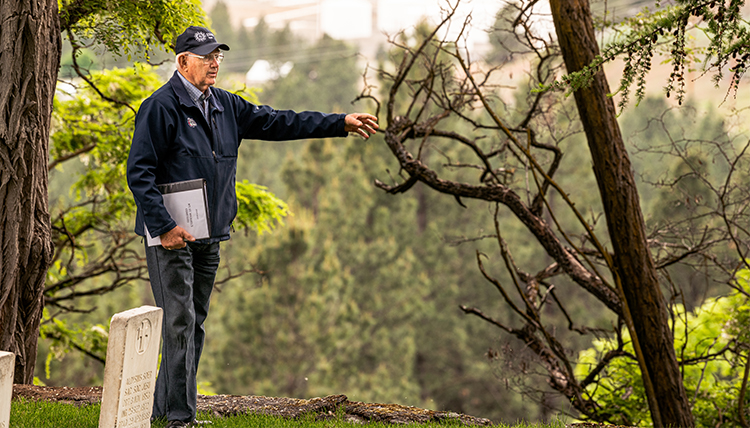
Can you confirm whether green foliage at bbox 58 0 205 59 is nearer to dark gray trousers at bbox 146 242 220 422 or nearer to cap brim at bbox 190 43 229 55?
cap brim at bbox 190 43 229 55

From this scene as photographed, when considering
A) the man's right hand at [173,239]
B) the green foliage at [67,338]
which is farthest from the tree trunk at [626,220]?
the green foliage at [67,338]

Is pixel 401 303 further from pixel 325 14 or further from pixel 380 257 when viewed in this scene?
pixel 325 14

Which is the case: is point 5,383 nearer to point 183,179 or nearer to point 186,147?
point 183,179

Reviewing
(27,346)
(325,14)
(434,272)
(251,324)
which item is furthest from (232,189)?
(325,14)

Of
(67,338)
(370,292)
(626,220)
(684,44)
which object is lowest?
(67,338)

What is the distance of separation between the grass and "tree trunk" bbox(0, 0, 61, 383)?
2.33ft

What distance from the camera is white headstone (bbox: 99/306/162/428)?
9.48 ft

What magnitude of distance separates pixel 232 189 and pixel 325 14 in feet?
163

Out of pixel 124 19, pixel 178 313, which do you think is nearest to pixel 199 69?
pixel 178 313

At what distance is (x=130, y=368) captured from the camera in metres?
2.95

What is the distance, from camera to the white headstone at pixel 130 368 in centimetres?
289

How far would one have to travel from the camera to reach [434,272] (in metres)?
26.6

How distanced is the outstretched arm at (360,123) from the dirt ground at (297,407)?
1690mm

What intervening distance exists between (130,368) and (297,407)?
1.41 meters
